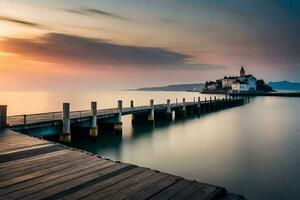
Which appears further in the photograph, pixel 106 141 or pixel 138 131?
pixel 138 131

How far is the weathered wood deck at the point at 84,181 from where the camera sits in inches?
180

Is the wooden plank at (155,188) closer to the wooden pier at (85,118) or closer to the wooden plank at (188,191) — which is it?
the wooden plank at (188,191)

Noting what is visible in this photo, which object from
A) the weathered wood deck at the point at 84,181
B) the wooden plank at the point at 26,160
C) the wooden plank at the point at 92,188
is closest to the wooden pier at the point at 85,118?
the wooden plank at the point at 26,160

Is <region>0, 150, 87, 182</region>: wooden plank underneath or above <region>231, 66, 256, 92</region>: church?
underneath

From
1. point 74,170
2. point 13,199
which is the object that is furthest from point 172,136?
point 13,199

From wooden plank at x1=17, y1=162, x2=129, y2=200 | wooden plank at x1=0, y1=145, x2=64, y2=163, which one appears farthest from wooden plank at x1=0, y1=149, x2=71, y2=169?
wooden plank at x1=17, y1=162, x2=129, y2=200

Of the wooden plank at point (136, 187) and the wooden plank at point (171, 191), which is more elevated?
the wooden plank at point (136, 187)

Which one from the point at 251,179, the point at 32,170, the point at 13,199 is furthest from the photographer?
the point at 251,179

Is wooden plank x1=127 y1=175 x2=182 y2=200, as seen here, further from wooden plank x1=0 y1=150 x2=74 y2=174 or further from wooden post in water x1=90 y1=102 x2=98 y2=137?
wooden post in water x1=90 y1=102 x2=98 y2=137

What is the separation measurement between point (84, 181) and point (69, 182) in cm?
29

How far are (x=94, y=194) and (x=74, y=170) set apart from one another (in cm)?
160

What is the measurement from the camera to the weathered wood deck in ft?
15.0

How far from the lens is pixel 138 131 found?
2931 cm

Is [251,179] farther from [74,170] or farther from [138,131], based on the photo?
[138,131]
